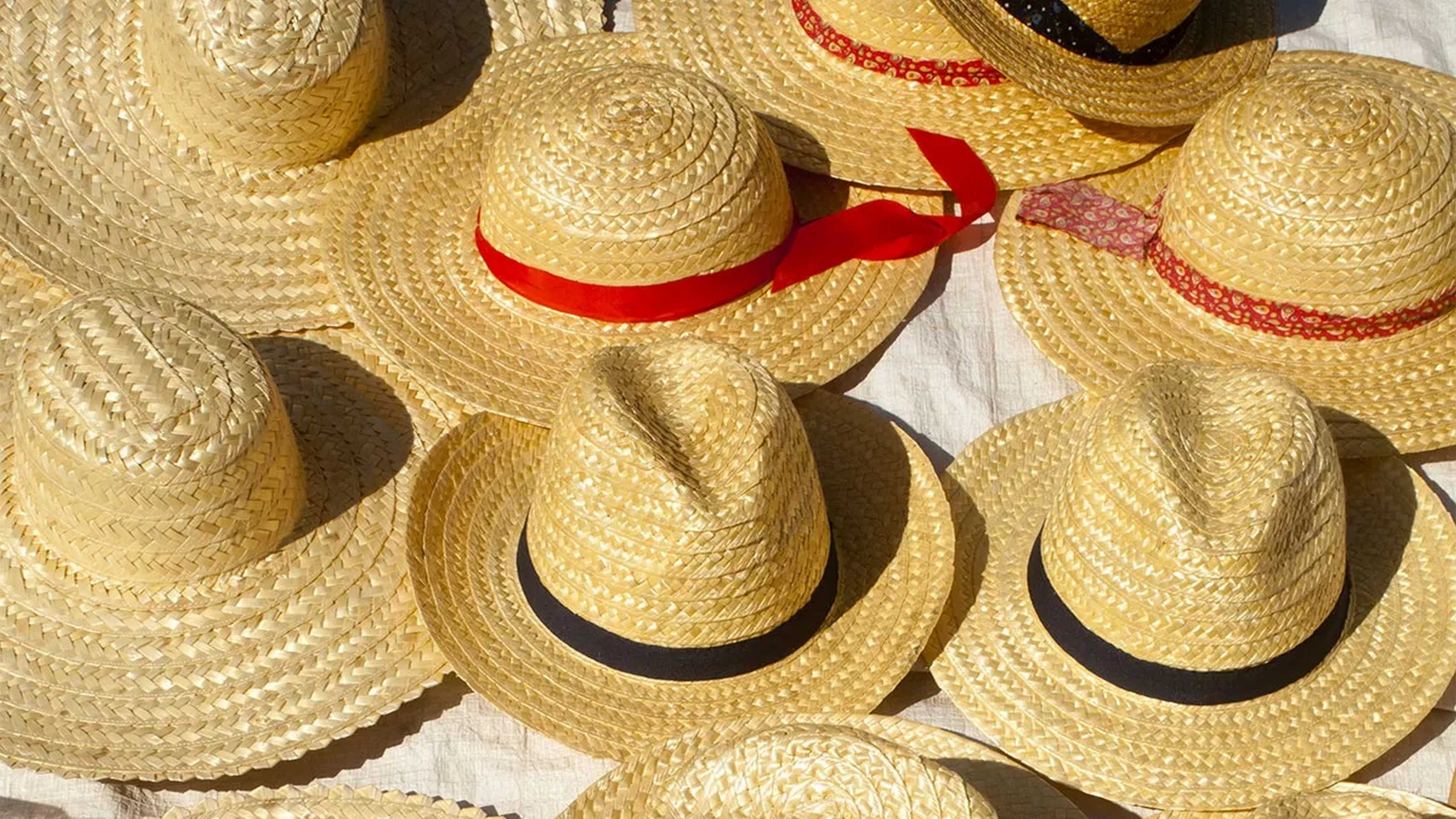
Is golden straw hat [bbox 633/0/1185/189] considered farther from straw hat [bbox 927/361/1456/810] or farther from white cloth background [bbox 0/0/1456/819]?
straw hat [bbox 927/361/1456/810]

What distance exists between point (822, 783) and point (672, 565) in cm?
48

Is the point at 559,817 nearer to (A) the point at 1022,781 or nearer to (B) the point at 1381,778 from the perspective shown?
(A) the point at 1022,781

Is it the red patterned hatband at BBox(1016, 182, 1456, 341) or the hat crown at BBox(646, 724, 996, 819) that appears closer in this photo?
the hat crown at BBox(646, 724, 996, 819)

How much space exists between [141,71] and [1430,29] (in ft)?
8.47

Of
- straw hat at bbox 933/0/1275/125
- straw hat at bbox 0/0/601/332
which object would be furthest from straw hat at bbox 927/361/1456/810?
straw hat at bbox 0/0/601/332

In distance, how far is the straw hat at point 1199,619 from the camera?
8.02 feet

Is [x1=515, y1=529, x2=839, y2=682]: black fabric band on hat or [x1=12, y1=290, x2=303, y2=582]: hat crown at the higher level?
[x1=12, y1=290, x2=303, y2=582]: hat crown

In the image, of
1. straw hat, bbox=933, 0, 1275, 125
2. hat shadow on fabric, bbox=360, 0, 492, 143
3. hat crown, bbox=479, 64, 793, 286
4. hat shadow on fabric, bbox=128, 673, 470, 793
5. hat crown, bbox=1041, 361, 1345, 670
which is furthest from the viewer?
hat shadow on fabric, bbox=360, 0, 492, 143

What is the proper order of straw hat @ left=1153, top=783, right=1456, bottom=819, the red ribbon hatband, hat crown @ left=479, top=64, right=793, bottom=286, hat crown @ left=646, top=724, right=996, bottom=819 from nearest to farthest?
hat crown @ left=646, top=724, right=996, bottom=819 → straw hat @ left=1153, top=783, right=1456, bottom=819 → hat crown @ left=479, top=64, right=793, bottom=286 → the red ribbon hatband

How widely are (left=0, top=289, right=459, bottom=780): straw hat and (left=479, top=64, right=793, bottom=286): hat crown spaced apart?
1.68 ft

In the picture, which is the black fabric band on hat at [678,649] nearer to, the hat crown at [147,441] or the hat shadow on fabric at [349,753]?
the hat shadow on fabric at [349,753]

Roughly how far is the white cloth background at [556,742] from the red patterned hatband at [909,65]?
0.47 meters

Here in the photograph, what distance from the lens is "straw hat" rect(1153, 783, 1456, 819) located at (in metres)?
2.23

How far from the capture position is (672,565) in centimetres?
247
